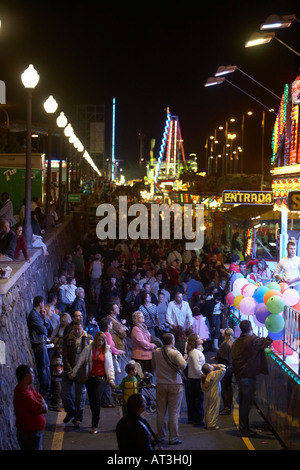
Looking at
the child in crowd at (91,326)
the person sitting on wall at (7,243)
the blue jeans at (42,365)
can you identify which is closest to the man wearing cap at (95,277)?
the child in crowd at (91,326)

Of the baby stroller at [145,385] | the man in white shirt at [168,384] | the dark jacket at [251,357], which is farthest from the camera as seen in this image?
the baby stroller at [145,385]

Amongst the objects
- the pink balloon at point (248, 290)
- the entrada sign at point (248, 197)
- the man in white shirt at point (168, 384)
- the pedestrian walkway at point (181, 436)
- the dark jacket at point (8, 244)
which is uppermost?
the entrada sign at point (248, 197)

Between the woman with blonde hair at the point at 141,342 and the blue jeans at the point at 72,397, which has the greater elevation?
the woman with blonde hair at the point at 141,342

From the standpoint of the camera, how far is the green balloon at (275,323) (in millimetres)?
11078

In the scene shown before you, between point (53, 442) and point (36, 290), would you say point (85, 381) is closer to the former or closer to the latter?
point (53, 442)

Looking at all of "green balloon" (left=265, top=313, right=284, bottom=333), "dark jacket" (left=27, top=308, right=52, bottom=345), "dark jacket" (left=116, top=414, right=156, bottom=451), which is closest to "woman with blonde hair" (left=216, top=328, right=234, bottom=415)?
"green balloon" (left=265, top=313, right=284, bottom=333)

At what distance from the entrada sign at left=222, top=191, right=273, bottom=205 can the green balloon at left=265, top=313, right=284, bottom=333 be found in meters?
10.7

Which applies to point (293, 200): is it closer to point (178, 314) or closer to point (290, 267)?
point (290, 267)

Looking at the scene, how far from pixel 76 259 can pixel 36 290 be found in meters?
7.80

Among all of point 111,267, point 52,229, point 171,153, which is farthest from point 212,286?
point 171,153

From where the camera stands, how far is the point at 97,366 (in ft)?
35.9

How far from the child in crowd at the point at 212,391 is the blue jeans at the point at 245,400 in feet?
1.34

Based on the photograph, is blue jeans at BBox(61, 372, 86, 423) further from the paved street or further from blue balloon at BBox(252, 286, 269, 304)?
blue balloon at BBox(252, 286, 269, 304)

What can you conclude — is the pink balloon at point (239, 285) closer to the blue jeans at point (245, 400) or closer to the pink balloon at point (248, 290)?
the pink balloon at point (248, 290)
